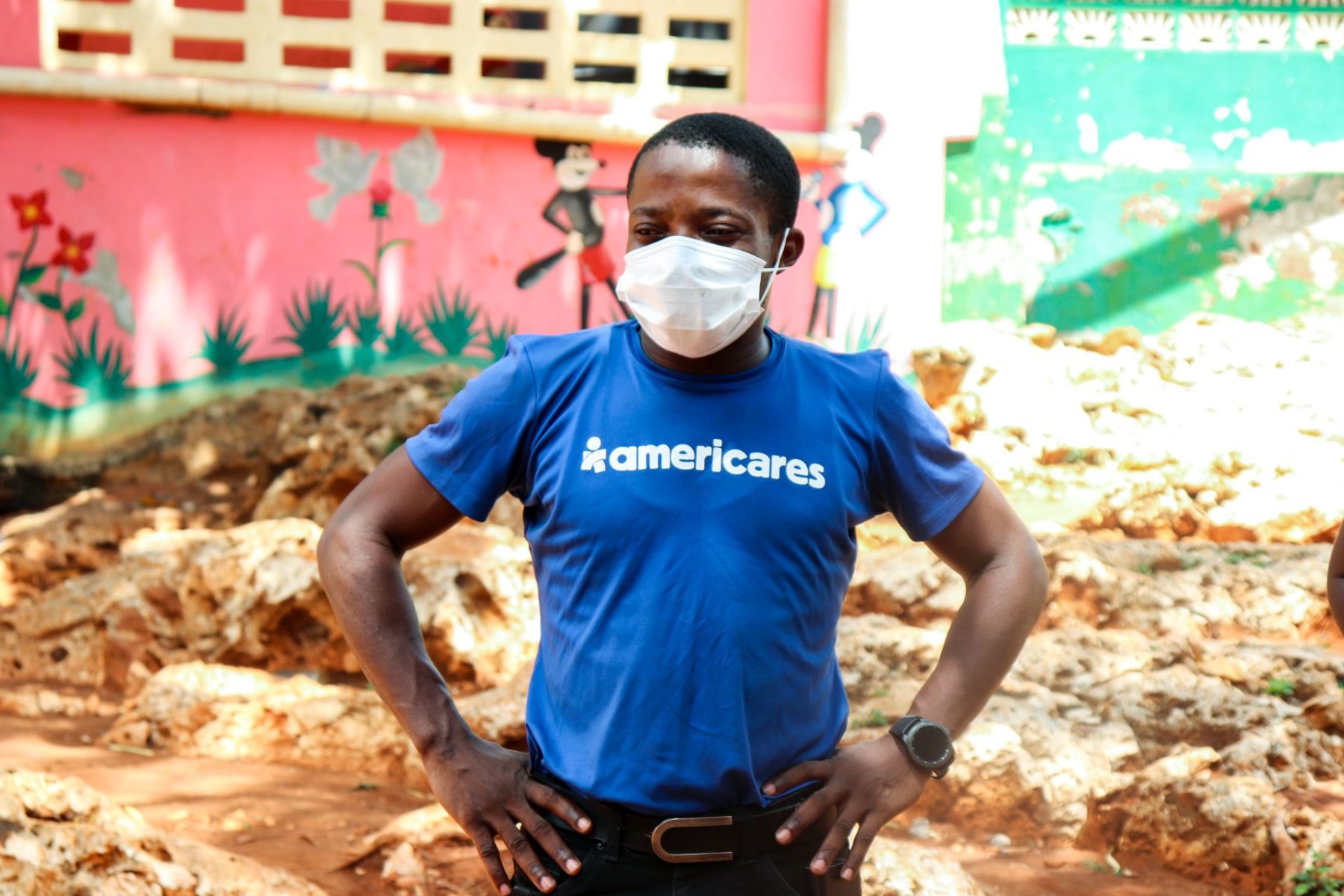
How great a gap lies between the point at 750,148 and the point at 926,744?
2.91 feet

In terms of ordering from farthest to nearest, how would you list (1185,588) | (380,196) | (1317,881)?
(380,196) < (1185,588) < (1317,881)

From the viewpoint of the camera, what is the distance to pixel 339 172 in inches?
320

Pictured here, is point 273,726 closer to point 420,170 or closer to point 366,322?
point 366,322

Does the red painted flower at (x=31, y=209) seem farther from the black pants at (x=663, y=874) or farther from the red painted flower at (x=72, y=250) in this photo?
the black pants at (x=663, y=874)

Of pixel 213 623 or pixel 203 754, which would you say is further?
pixel 213 623

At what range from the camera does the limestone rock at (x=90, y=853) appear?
2365 millimetres

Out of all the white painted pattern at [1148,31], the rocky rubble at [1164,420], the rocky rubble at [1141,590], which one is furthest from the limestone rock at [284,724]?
the white painted pattern at [1148,31]

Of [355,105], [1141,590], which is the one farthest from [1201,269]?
[355,105]

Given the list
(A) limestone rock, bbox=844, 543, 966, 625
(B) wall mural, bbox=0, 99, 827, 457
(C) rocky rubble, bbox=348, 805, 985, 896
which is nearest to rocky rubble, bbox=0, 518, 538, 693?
(A) limestone rock, bbox=844, 543, 966, 625

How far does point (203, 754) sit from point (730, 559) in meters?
3.34

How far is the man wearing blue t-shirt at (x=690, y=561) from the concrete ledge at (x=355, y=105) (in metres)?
6.46

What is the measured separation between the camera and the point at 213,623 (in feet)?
16.8

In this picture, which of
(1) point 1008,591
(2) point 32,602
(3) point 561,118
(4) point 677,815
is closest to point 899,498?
(1) point 1008,591

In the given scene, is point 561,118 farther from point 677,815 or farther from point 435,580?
point 677,815
